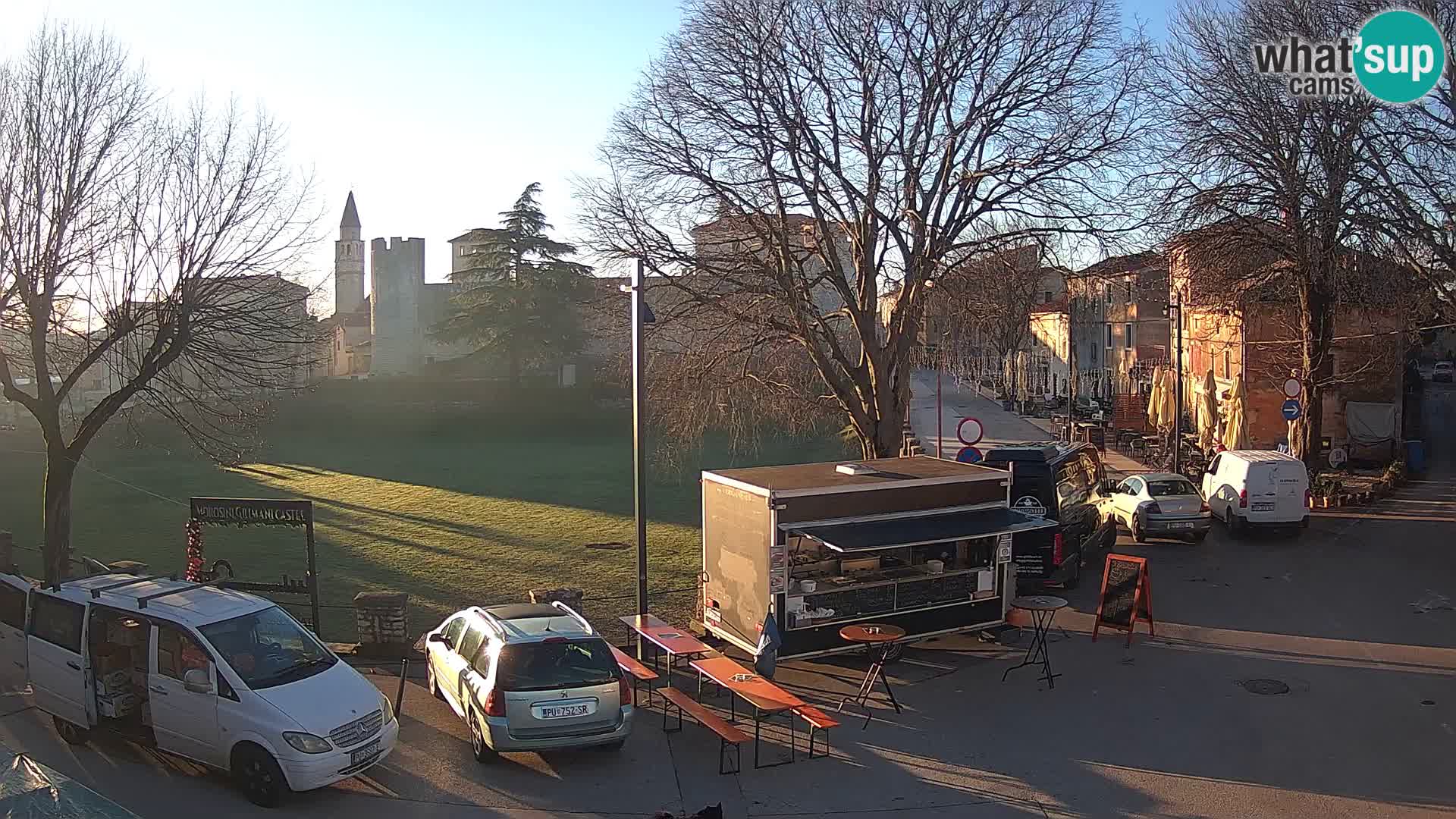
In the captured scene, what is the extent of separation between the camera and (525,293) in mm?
65625

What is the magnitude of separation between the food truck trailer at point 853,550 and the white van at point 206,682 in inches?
194

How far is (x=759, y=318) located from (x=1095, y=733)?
1378 cm

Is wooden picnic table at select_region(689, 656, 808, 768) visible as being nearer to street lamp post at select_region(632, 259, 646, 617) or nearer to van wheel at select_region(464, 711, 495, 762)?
street lamp post at select_region(632, 259, 646, 617)

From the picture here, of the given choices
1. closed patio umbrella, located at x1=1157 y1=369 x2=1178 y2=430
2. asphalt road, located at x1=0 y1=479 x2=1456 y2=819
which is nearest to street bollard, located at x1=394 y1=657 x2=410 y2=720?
asphalt road, located at x1=0 y1=479 x2=1456 y2=819

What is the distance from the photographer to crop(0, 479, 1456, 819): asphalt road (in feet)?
32.0

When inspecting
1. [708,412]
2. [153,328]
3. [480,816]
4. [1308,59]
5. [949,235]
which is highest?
[1308,59]

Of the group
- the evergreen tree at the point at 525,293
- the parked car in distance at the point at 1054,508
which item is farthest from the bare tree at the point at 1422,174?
the evergreen tree at the point at 525,293

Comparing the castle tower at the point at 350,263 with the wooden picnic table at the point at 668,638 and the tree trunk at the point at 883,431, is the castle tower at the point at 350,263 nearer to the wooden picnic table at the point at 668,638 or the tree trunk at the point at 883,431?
the tree trunk at the point at 883,431

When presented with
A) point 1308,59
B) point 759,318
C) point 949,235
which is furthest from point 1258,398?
point 759,318

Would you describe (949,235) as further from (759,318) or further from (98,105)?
(98,105)

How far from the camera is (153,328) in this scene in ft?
68.3

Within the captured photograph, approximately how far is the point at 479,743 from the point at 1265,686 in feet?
29.9

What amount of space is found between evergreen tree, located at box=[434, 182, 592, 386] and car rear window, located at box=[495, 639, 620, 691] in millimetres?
55745

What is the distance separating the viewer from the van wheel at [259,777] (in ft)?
31.2
